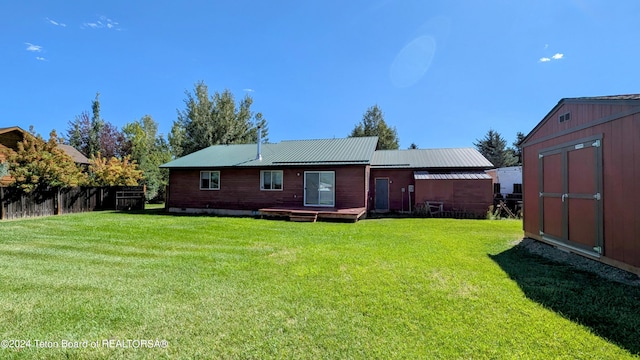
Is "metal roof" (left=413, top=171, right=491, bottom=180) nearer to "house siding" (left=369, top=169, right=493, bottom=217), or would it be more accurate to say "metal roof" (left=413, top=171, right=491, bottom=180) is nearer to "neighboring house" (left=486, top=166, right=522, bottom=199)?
"house siding" (left=369, top=169, right=493, bottom=217)

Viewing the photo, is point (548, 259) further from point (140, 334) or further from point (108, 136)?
point (108, 136)

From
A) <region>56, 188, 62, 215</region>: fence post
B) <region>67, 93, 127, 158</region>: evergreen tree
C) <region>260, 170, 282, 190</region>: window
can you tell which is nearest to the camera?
<region>56, 188, 62, 215</region>: fence post

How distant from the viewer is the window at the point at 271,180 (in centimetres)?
1355

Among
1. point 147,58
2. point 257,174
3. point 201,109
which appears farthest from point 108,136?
point 257,174

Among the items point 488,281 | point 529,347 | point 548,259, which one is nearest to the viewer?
point 529,347

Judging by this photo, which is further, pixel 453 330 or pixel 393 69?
pixel 393 69

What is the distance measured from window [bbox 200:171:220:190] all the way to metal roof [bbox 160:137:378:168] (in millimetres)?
486

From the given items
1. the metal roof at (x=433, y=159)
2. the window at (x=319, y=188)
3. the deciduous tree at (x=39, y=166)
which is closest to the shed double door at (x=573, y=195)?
the metal roof at (x=433, y=159)

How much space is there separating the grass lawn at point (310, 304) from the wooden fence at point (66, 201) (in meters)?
7.42

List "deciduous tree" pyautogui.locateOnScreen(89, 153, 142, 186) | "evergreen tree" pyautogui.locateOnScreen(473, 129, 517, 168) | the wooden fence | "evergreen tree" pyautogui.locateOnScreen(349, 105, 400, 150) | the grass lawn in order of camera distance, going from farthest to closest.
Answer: "evergreen tree" pyautogui.locateOnScreen(349, 105, 400, 150) < "evergreen tree" pyautogui.locateOnScreen(473, 129, 517, 168) < "deciduous tree" pyautogui.locateOnScreen(89, 153, 142, 186) < the wooden fence < the grass lawn

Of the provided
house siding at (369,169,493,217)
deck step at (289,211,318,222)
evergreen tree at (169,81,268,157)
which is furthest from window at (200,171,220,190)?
evergreen tree at (169,81,268,157)

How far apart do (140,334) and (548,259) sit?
674cm

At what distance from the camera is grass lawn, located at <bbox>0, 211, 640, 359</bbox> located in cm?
234

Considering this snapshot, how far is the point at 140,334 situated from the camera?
100 inches
